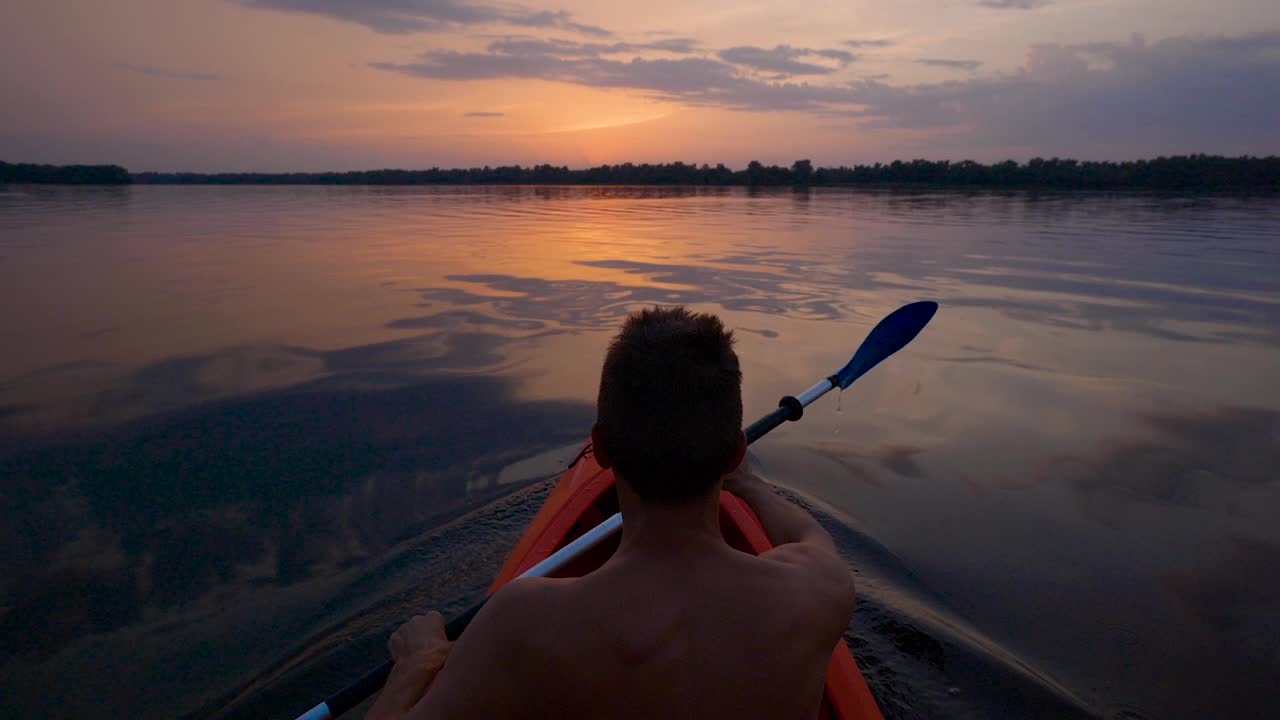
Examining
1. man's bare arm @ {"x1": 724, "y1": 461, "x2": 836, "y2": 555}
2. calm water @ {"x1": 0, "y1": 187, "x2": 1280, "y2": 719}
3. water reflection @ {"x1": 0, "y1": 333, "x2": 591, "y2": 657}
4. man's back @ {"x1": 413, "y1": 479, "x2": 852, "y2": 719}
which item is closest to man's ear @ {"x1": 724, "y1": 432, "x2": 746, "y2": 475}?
man's back @ {"x1": 413, "y1": 479, "x2": 852, "y2": 719}

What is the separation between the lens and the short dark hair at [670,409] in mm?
1308

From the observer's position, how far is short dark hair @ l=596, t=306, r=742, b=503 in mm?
1308

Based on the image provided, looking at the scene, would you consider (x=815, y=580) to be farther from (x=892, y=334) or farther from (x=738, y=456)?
(x=892, y=334)

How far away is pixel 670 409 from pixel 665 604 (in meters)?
0.34

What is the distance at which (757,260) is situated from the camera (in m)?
13.8

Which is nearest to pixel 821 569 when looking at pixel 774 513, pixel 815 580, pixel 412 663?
pixel 815 580

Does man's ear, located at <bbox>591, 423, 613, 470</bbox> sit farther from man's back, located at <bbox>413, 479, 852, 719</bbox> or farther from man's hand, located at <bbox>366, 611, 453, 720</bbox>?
man's hand, located at <bbox>366, 611, 453, 720</bbox>

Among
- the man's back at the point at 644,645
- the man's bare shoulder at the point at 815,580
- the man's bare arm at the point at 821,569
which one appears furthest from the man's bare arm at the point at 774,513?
the man's back at the point at 644,645

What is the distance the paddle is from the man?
0.53ft

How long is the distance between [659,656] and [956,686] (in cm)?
236

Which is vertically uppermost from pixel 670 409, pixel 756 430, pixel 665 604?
pixel 670 409

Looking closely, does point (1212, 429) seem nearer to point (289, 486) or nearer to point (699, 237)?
point (289, 486)

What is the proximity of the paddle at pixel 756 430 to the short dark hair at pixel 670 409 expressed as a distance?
0.99 feet

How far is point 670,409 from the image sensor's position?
1.32 metres
